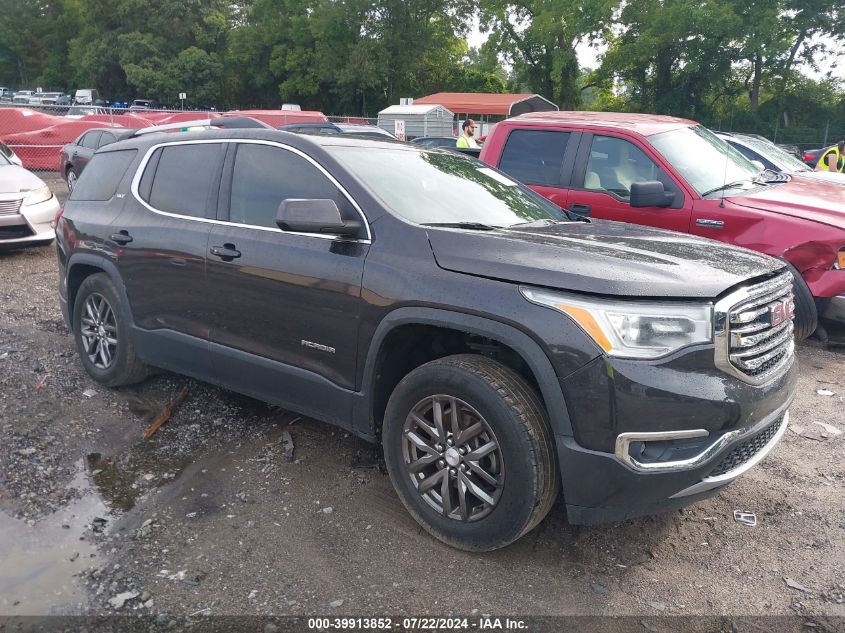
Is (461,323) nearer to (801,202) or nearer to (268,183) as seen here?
(268,183)

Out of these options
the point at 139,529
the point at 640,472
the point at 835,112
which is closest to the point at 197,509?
the point at 139,529

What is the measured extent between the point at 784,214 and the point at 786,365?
302cm

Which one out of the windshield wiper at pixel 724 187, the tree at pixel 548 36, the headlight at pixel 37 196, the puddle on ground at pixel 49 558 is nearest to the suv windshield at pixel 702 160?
the windshield wiper at pixel 724 187

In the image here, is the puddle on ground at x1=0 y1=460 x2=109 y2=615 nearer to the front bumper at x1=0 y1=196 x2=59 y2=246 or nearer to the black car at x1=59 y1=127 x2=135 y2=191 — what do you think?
the front bumper at x1=0 y1=196 x2=59 y2=246

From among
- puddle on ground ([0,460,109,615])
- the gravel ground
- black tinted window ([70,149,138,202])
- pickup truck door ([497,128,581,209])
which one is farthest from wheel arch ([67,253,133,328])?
pickup truck door ([497,128,581,209])

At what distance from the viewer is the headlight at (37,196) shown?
899 cm

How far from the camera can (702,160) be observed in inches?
253

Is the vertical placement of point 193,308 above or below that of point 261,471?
above

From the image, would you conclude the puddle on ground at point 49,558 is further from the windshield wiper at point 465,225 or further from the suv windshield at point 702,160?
the suv windshield at point 702,160

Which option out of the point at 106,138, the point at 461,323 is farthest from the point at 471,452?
the point at 106,138

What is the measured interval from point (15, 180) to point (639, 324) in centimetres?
890

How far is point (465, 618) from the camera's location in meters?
2.73

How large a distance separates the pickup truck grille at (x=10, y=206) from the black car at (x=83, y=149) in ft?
22.6

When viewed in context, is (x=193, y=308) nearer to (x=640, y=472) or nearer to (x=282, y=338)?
(x=282, y=338)
